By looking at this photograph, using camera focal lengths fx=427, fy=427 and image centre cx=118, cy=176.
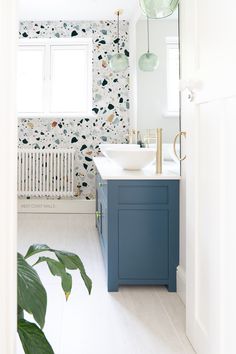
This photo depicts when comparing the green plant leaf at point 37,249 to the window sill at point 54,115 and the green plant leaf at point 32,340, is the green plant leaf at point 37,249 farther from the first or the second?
the window sill at point 54,115

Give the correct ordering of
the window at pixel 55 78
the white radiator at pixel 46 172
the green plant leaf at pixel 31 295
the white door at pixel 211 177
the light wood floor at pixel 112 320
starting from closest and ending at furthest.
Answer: the green plant leaf at pixel 31 295 → the white door at pixel 211 177 → the light wood floor at pixel 112 320 → the white radiator at pixel 46 172 → the window at pixel 55 78

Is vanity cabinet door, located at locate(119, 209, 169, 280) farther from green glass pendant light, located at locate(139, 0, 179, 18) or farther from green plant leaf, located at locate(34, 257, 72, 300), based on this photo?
green plant leaf, located at locate(34, 257, 72, 300)

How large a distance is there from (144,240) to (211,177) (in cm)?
A: 115

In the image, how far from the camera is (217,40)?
4.87ft

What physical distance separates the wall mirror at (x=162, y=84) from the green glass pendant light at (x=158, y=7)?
33 centimetres

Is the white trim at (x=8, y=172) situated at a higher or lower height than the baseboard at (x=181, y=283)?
higher

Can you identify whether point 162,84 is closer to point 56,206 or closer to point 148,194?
point 148,194

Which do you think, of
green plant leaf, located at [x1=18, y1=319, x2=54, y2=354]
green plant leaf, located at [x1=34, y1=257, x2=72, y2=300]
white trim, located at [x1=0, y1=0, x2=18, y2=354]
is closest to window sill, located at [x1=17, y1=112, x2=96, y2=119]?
green plant leaf, located at [x1=34, y1=257, x2=72, y2=300]

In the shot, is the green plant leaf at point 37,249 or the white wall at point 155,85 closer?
the green plant leaf at point 37,249

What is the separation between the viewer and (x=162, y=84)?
3.50m

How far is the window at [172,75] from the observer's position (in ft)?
9.84

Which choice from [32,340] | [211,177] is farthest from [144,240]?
[32,340]

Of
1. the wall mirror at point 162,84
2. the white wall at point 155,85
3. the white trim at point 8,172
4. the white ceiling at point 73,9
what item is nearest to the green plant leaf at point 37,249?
the white trim at point 8,172

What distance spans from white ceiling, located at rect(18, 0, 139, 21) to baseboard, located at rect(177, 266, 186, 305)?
334 centimetres
